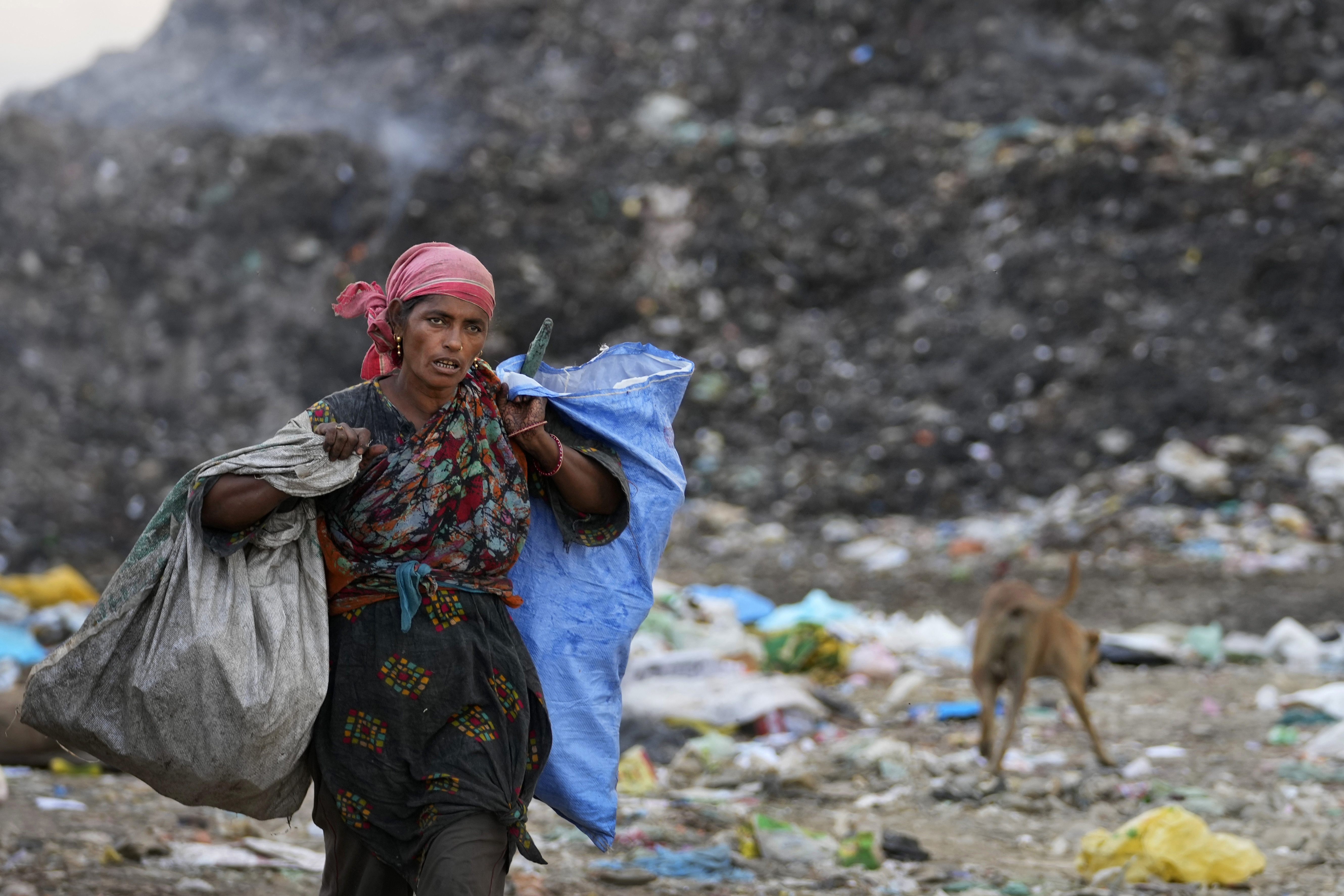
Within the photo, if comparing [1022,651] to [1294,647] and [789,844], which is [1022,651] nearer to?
[789,844]

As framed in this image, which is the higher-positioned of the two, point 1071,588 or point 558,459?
point 1071,588

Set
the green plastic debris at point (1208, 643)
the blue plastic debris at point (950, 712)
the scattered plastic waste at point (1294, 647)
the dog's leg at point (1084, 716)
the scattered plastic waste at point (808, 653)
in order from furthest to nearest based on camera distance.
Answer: the green plastic debris at point (1208, 643)
the scattered plastic waste at point (808, 653)
the scattered plastic waste at point (1294, 647)
the blue plastic debris at point (950, 712)
the dog's leg at point (1084, 716)

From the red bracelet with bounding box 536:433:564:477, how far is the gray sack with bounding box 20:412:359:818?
34cm

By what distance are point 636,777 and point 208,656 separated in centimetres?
291

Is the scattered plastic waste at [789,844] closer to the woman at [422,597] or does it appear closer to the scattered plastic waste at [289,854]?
the scattered plastic waste at [289,854]

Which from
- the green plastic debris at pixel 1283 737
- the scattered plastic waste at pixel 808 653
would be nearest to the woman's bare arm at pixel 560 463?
the green plastic debris at pixel 1283 737

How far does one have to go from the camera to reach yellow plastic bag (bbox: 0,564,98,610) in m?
7.42

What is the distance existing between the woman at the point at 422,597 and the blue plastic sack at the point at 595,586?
0.13 m

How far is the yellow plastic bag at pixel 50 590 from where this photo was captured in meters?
7.42

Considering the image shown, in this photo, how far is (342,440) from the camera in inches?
71.4

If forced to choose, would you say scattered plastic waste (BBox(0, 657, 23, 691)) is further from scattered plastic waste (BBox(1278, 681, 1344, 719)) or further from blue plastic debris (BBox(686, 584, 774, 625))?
scattered plastic waste (BBox(1278, 681, 1344, 719))

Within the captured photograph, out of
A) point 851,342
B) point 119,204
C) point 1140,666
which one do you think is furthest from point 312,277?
point 1140,666

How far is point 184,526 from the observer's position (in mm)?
1814

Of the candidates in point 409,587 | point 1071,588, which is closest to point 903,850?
point 1071,588
